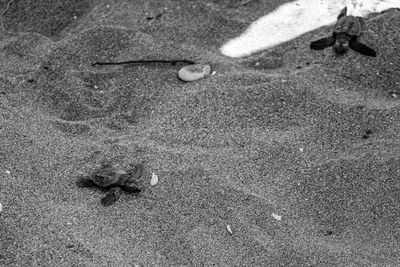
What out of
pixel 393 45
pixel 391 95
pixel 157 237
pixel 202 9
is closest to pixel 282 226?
pixel 157 237

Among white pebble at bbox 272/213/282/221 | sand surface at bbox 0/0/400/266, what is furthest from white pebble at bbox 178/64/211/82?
white pebble at bbox 272/213/282/221

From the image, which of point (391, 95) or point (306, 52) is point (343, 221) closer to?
point (391, 95)

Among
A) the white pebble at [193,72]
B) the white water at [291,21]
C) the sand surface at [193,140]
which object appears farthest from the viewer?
the white water at [291,21]

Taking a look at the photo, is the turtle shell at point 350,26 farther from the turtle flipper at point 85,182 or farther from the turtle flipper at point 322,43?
the turtle flipper at point 85,182

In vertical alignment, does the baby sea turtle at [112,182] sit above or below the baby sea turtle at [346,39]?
below

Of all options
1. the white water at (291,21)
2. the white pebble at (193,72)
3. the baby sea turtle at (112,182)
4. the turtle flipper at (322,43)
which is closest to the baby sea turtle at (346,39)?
the turtle flipper at (322,43)

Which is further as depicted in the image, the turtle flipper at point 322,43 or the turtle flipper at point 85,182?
the turtle flipper at point 322,43

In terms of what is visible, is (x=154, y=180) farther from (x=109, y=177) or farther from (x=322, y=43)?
(x=322, y=43)
